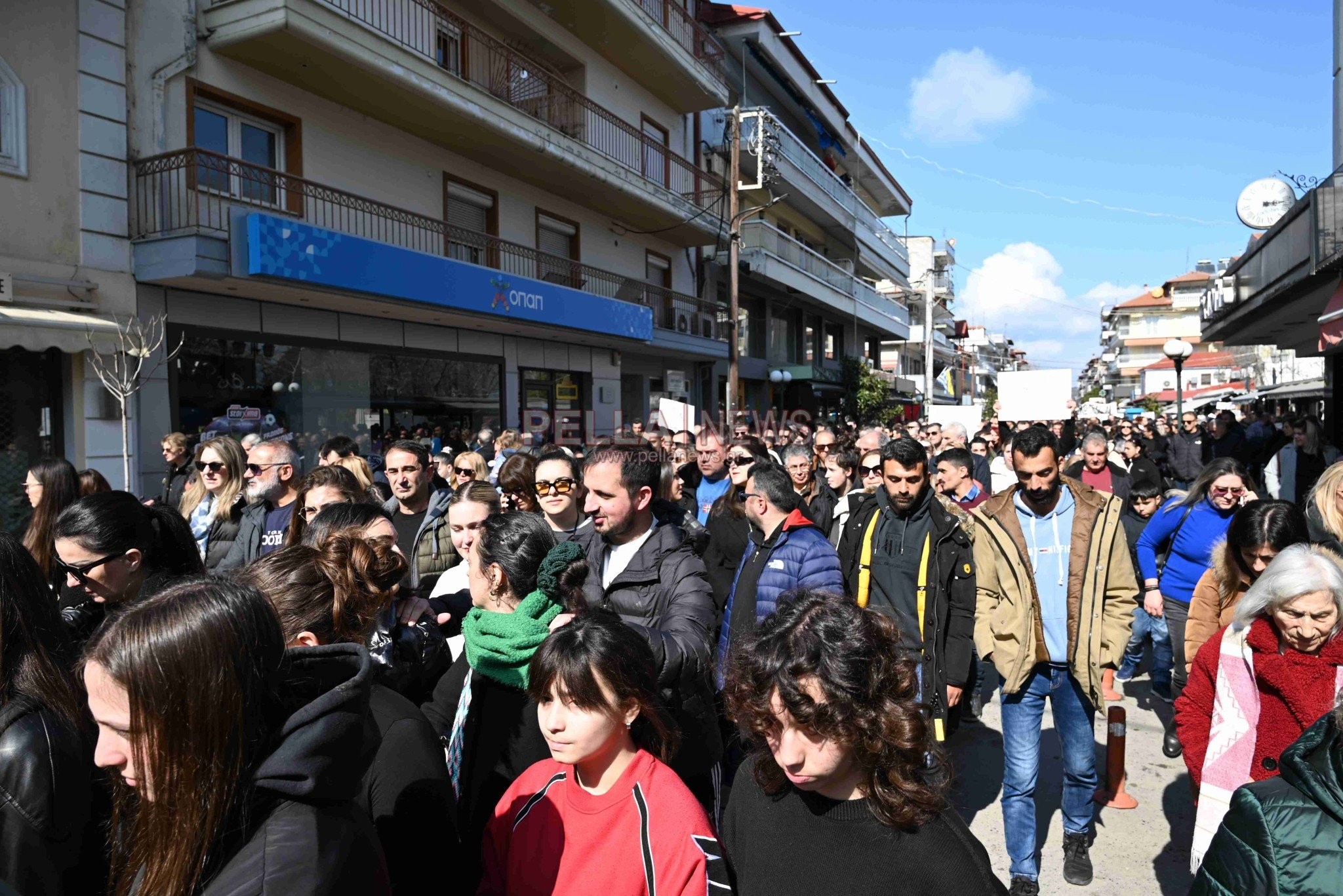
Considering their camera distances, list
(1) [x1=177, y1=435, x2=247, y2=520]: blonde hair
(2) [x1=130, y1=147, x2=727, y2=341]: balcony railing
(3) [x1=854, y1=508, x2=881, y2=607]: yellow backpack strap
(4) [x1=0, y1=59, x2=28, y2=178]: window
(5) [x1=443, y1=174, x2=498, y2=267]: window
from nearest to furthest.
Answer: (3) [x1=854, y1=508, x2=881, y2=607]: yellow backpack strap
(1) [x1=177, y1=435, x2=247, y2=520]: blonde hair
(4) [x1=0, y1=59, x2=28, y2=178]: window
(2) [x1=130, y1=147, x2=727, y2=341]: balcony railing
(5) [x1=443, y1=174, x2=498, y2=267]: window

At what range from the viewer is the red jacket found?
269 cm

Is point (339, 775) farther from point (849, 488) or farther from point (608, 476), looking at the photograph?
point (849, 488)

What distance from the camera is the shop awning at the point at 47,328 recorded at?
26.1ft

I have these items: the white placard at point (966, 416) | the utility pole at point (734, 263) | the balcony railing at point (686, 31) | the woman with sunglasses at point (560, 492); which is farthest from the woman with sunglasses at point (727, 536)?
the white placard at point (966, 416)

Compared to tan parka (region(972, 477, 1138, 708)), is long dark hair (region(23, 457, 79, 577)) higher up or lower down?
higher up

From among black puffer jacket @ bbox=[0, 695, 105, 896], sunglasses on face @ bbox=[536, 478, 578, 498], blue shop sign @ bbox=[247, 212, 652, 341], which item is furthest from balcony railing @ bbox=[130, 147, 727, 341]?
black puffer jacket @ bbox=[0, 695, 105, 896]

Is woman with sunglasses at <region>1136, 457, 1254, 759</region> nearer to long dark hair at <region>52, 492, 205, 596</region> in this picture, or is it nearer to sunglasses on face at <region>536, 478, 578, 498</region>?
sunglasses on face at <region>536, 478, 578, 498</region>

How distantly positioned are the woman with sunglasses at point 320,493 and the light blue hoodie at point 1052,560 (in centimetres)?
334

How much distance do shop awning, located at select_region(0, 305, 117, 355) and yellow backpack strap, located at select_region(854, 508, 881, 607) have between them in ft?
26.6

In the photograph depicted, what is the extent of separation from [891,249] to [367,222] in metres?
30.3

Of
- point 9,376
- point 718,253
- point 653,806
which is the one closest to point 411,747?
point 653,806

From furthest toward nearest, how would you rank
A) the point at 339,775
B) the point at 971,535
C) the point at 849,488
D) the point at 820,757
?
the point at 849,488, the point at 971,535, the point at 820,757, the point at 339,775

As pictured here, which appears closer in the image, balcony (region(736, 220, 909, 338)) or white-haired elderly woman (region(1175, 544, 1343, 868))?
white-haired elderly woman (region(1175, 544, 1343, 868))

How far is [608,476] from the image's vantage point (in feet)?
11.2
